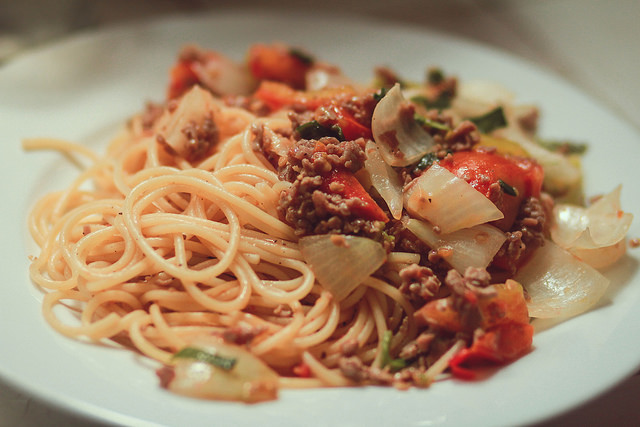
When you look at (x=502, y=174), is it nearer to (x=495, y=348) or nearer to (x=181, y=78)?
(x=495, y=348)

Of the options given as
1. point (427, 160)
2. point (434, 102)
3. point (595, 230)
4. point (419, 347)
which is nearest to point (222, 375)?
point (419, 347)

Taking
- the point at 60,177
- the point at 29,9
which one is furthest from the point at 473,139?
the point at 29,9

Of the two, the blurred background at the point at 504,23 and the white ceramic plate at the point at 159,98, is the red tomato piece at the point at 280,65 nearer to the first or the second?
the white ceramic plate at the point at 159,98

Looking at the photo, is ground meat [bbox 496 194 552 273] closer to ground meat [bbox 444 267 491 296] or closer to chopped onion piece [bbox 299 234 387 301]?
ground meat [bbox 444 267 491 296]

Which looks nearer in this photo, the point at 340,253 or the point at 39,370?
the point at 39,370

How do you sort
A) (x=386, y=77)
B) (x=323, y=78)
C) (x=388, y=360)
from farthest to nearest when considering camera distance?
1. (x=386, y=77)
2. (x=323, y=78)
3. (x=388, y=360)

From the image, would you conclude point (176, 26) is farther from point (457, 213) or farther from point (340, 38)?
point (457, 213)

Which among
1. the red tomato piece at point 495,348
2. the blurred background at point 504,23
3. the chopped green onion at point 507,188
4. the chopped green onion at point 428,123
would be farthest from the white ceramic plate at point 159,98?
the blurred background at point 504,23
